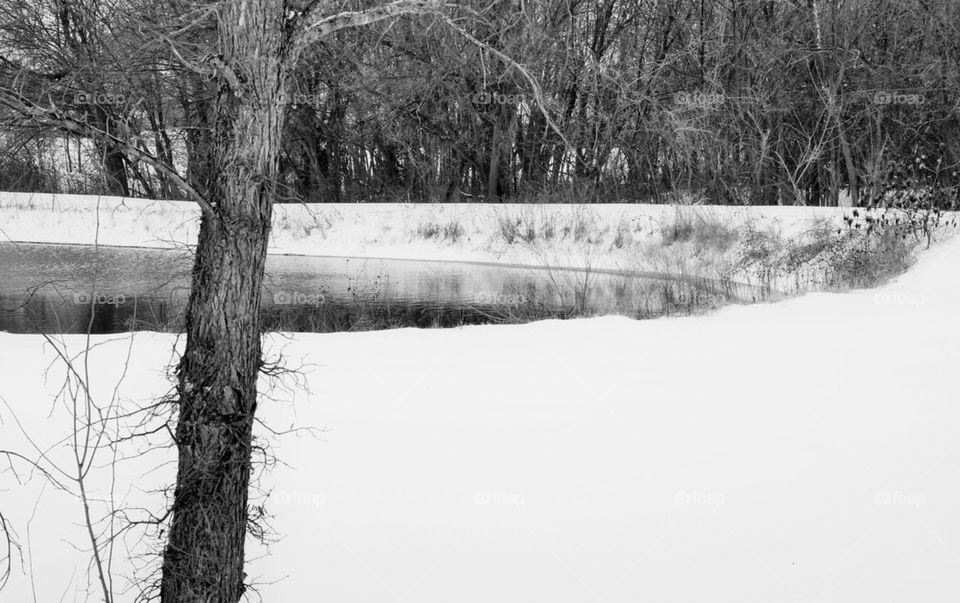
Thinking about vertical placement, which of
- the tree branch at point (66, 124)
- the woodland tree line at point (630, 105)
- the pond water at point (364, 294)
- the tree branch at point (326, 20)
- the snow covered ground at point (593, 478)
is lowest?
the snow covered ground at point (593, 478)

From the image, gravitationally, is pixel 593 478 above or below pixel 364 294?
below

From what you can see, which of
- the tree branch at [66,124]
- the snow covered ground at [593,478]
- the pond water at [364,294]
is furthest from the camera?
the pond water at [364,294]

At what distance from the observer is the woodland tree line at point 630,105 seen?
684 inches

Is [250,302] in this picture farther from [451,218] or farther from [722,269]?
[451,218]

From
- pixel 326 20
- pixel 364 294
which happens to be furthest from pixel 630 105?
pixel 326 20

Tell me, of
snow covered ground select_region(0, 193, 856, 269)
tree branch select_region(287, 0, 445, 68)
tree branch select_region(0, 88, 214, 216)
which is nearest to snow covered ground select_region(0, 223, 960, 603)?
tree branch select_region(0, 88, 214, 216)

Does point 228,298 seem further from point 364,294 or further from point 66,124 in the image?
point 364,294

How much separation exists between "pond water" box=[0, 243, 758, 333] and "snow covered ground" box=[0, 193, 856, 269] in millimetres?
917

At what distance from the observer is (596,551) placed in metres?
3.97

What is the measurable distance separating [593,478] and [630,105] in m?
15.8

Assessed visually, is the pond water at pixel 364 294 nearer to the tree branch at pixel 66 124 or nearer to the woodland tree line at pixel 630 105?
the woodland tree line at pixel 630 105

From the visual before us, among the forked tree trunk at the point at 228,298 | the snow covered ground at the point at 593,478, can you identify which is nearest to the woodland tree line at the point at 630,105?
the snow covered ground at the point at 593,478

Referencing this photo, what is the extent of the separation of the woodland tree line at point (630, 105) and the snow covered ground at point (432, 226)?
1190 millimetres

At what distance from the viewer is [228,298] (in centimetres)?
306
